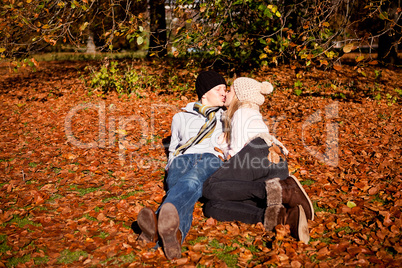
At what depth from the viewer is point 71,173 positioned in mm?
4820

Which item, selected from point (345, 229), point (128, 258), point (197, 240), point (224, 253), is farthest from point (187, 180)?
point (345, 229)

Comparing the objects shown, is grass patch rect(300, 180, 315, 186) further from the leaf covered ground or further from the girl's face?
the girl's face

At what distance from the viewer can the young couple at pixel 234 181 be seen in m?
2.91

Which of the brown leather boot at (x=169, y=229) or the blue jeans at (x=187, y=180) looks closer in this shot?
the brown leather boot at (x=169, y=229)

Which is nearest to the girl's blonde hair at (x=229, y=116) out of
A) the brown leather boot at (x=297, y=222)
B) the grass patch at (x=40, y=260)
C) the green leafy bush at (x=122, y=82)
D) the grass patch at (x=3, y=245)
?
the brown leather boot at (x=297, y=222)

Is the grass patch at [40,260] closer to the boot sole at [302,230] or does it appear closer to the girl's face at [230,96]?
the boot sole at [302,230]

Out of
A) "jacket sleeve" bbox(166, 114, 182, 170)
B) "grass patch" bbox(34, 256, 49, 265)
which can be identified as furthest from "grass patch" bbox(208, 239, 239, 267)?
"grass patch" bbox(34, 256, 49, 265)

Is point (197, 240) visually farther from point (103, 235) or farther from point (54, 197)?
point (54, 197)

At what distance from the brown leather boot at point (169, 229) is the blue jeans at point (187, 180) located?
Result: 0.18 m

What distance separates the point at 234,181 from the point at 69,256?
1.76 metres

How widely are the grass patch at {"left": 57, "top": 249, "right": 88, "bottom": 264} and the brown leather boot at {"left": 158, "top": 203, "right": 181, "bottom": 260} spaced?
0.85 meters

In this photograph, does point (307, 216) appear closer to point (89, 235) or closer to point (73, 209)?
point (89, 235)

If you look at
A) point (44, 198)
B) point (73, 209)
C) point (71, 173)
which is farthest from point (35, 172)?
point (73, 209)

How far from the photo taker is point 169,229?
8.95 feet
